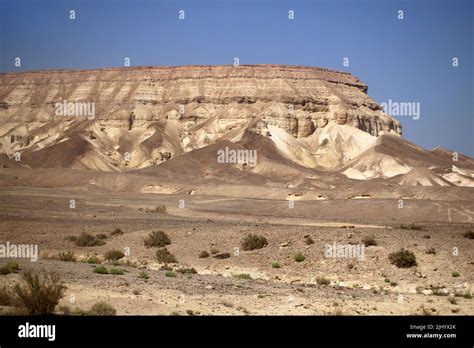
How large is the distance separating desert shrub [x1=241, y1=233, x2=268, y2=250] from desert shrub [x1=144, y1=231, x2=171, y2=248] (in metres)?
3.04

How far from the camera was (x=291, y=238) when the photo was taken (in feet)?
95.4

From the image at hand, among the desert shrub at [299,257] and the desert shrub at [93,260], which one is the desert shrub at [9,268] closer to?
the desert shrub at [93,260]

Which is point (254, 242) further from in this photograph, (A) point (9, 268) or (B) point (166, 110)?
(B) point (166, 110)

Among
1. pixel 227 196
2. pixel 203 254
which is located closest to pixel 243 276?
pixel 203 254

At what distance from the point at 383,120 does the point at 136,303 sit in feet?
358

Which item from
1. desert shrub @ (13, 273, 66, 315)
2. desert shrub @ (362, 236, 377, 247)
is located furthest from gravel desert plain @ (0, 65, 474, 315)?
desert shrub @ (13, 273, 66, 315)

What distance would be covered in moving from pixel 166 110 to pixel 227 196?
4767 centimetres

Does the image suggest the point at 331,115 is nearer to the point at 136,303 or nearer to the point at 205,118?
the point at 205,118

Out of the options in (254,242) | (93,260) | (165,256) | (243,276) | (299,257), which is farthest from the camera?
(254,242)

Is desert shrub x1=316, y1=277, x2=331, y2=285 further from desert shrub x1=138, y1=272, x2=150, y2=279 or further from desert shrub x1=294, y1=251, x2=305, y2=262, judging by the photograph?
desert shrub x1=138, y1=272, x2=150, y2=279

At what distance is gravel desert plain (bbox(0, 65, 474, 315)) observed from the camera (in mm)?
19750

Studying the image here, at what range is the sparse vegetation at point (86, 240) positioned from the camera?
97.9 feet

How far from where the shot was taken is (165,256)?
90.0 feet
